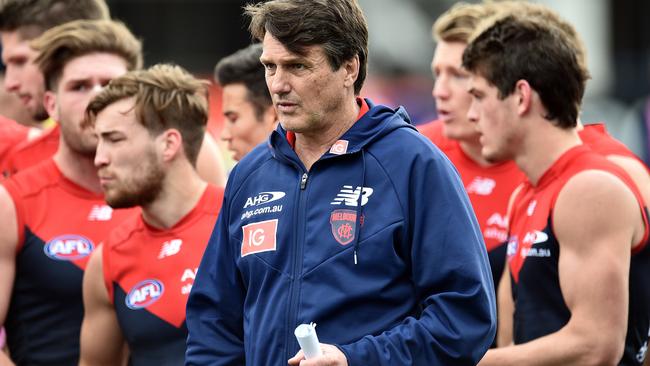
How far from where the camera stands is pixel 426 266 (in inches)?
169

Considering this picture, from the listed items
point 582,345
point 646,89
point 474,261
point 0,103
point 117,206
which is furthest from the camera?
point 646,89

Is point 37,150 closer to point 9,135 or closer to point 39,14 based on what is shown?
point 9,135

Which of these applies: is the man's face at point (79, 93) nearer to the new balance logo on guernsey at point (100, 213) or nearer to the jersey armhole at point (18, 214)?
the new balance logo on guernsey at point (100, 213)

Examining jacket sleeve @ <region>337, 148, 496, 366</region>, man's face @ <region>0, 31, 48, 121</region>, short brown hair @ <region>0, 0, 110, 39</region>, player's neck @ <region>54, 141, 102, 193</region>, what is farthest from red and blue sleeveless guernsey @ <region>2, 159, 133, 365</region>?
jacket sleeve @ <region>337, 148, 496, 366</region>

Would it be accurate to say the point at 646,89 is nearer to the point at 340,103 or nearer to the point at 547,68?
the point at 547,68

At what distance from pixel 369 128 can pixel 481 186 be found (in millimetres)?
2368

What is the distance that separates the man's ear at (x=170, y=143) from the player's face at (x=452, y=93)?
156cm

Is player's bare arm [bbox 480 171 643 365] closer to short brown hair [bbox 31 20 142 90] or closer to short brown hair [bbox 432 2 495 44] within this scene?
short brown hair [bbox 432 2 495 44]

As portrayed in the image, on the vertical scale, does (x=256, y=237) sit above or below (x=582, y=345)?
above

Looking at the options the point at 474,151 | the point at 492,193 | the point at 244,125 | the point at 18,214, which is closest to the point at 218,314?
the point at 18,214

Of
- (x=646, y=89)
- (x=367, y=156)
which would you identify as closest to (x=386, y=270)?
(x=367, y=156)

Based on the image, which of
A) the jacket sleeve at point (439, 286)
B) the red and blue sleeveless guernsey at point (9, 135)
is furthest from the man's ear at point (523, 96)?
the red and blue sleeveless guernsey at point (9, 135)

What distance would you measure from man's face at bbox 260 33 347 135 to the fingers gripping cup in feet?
2.50

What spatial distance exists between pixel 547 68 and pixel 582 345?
1321mm
